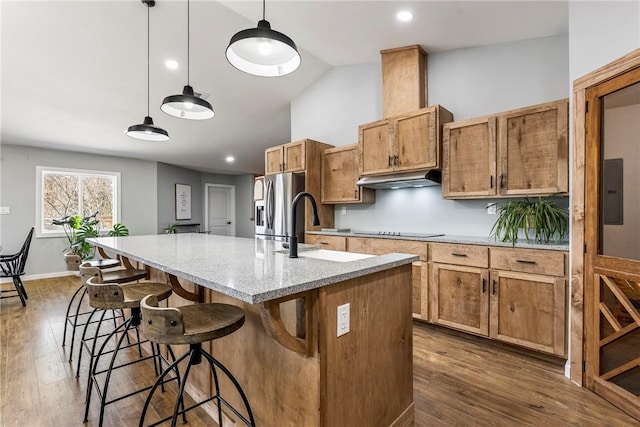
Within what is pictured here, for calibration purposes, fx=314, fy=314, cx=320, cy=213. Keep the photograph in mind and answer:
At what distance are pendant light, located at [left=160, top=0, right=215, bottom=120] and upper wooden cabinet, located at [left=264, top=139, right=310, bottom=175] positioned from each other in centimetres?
165

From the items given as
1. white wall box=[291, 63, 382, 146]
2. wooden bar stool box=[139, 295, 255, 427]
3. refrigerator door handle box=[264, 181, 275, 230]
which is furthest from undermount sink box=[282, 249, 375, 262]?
white wall box=[291, 63, 382, 146]

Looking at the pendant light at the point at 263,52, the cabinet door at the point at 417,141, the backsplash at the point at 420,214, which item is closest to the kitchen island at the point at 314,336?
the pendant light at the point at 263,52

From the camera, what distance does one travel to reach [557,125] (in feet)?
8.13

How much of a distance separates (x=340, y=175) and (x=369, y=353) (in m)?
2.91

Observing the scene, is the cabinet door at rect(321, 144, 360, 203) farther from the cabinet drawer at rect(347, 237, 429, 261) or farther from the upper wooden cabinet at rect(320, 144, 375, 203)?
the cabinet drawer at rect(347, 237, 429, 261)

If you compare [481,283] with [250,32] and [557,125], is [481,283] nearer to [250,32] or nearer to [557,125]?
[557,125]

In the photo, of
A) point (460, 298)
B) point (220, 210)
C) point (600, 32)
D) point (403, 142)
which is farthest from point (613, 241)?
point (220, 210)

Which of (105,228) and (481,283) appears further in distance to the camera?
(105,228)

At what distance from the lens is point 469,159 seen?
296 centimetres

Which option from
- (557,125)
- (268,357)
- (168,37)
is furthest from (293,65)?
(168,37)

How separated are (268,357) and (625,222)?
2151 millimetres

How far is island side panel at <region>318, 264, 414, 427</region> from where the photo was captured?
126 cm

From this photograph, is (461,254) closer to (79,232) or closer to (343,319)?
(343,319)

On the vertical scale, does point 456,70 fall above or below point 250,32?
above
